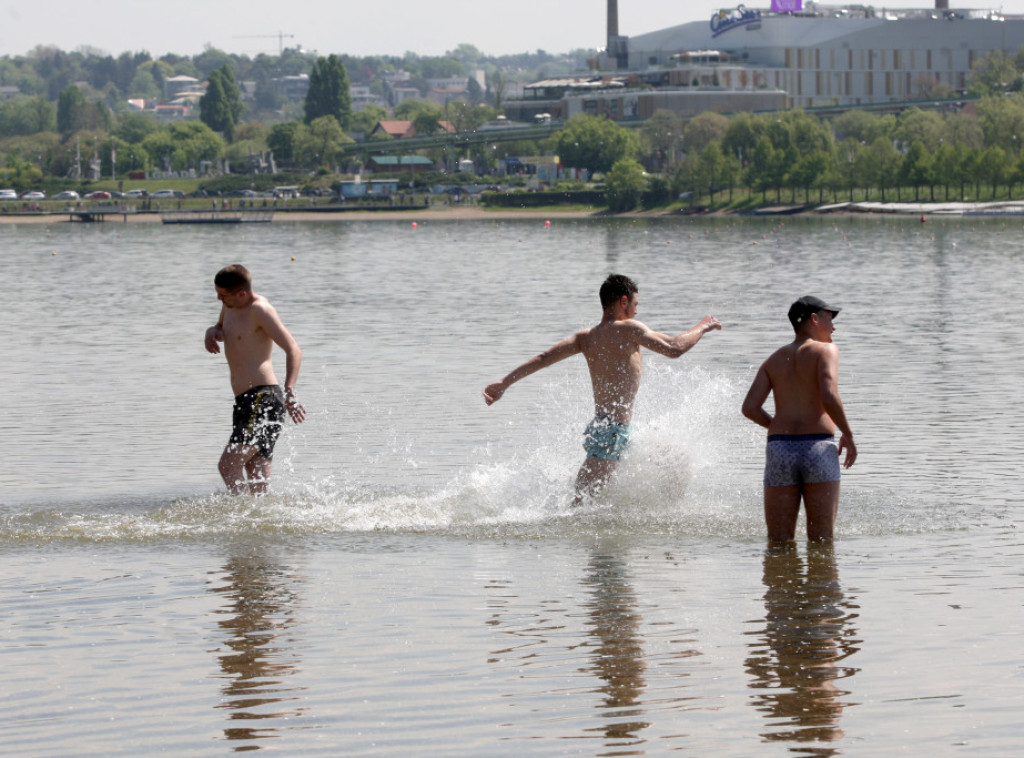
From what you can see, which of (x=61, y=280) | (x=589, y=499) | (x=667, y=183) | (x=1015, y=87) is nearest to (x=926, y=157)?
(x=667, y=183)

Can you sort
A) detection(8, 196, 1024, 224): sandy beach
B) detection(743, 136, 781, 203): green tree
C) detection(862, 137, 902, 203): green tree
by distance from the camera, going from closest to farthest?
detection(862, 137, 902, 203): green tree
detection(743, 136, 781, 203): green tree
detection(8, 196, 1024, 224): sandy beach

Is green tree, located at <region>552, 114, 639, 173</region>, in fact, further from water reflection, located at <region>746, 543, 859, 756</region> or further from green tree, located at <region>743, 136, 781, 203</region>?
water reflection, located at <region>746, 543, 859, 756</region>

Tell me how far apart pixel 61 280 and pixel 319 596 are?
5277 centimetres

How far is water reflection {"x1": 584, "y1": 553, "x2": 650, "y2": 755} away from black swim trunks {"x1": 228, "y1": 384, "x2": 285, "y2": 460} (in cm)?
300

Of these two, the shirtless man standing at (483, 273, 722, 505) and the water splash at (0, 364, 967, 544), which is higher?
the shirtless man standing at (483, 273, 722, 505)

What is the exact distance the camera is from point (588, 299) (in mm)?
46125

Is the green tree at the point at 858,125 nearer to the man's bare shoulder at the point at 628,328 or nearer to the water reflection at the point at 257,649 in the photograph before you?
the man's bare shoulder at the point at 628,328

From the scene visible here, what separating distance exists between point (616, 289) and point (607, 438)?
49.3 inches

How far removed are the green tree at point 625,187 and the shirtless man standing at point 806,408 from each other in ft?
534

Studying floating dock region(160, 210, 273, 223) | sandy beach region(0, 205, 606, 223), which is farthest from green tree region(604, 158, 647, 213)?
floating dock region(160, 210, 273, 223)

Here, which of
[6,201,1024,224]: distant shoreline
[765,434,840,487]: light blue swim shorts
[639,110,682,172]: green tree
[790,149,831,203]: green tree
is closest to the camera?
[765,434,840,487]: light blue swim shorts

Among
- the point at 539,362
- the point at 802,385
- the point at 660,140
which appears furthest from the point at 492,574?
the point at 660,140

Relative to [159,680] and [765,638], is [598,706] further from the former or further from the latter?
[159,680]

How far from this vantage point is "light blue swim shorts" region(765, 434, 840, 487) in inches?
428
